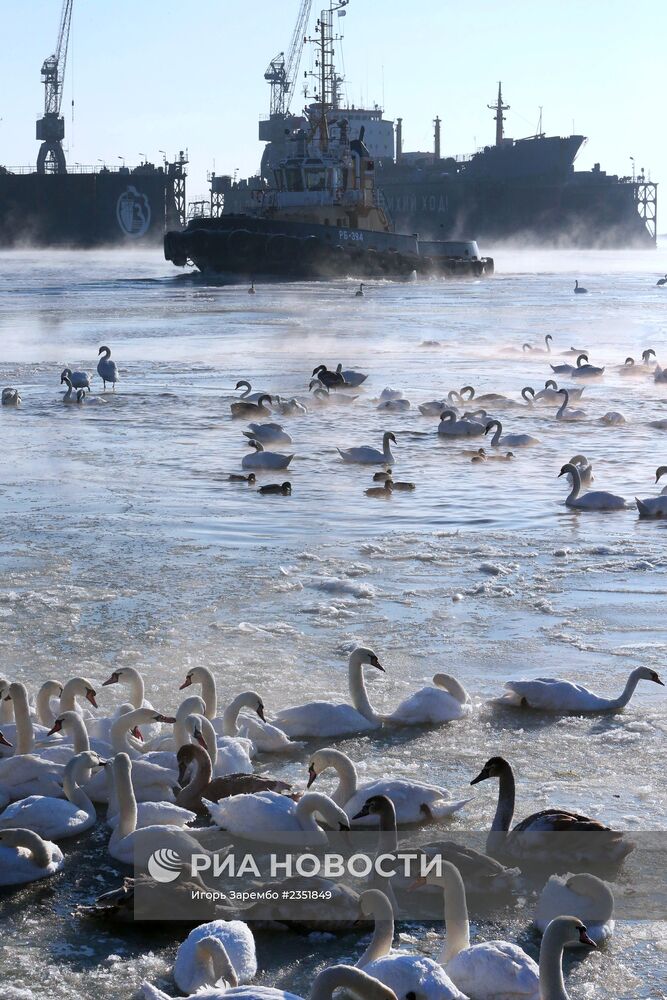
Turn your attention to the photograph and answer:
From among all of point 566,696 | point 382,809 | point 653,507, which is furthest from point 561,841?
point 653,507

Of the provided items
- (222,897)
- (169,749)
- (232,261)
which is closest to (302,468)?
(169,749)

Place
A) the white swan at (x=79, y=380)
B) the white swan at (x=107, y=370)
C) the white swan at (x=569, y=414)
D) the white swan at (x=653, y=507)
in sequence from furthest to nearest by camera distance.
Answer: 1. the white swan at (x=107, y=370)
2. the white swan at (x=79, y=380)
3. the white swan at (x=569, y=414)
4. the white swan at (x=653, y=507)

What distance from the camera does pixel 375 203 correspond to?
190 feet

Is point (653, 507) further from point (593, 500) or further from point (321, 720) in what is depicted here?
point (321, 720)

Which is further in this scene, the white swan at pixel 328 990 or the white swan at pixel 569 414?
the white swan at pixel 569 414

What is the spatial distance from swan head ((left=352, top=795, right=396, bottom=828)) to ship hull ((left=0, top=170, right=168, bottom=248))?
9623cm

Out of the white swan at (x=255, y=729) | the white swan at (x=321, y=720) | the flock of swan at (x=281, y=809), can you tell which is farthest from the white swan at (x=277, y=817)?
the white swan at (x=321, y=720)

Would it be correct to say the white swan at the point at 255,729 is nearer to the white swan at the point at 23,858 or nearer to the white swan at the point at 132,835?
the white swan at the point at 132,835

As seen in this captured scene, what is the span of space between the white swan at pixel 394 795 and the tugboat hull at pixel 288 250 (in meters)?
49.1

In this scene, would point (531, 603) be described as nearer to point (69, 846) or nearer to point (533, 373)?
point (69, 846)

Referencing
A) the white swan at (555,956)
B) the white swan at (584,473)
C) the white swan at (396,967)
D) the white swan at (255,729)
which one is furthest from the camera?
the white swan at (584,473)

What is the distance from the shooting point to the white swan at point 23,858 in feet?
13.5

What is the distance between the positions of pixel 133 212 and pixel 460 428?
3486 inches

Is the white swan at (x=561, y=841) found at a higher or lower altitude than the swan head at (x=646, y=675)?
lower
